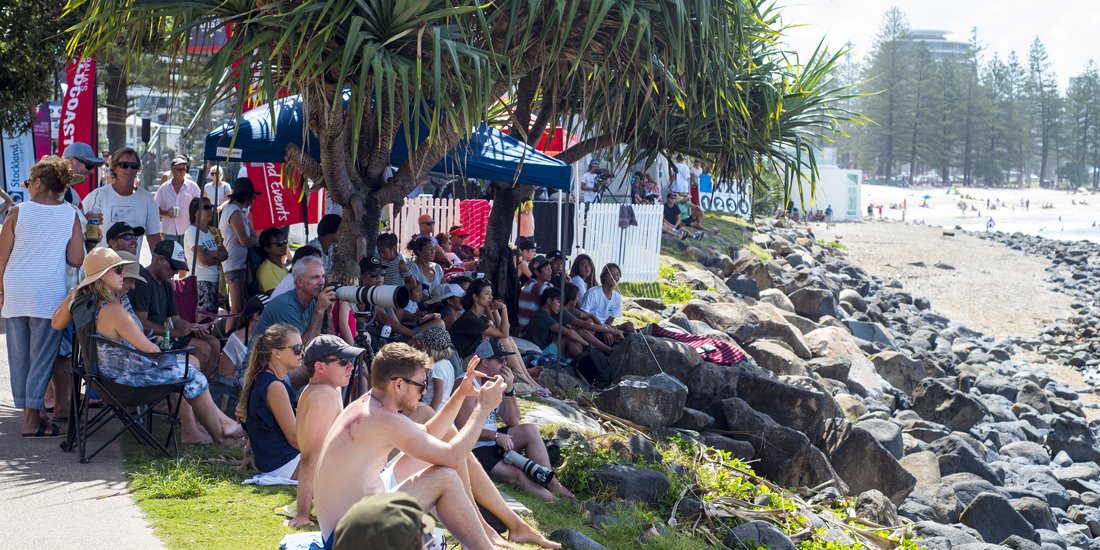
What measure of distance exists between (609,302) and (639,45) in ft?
12.4

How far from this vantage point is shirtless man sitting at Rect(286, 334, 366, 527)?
19.8 ft

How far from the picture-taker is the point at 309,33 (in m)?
8.86

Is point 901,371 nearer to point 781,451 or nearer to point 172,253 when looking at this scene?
point 781,451

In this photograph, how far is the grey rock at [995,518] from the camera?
11039 mm

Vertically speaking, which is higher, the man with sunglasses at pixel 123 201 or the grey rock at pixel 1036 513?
the man with sunglasses at pixel 123 201

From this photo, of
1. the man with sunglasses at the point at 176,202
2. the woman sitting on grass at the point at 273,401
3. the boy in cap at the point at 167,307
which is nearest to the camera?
the woman sitting on grass at the point at 273,401

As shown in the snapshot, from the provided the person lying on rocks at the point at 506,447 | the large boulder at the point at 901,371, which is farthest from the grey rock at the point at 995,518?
the large boulder at the point at 901,371

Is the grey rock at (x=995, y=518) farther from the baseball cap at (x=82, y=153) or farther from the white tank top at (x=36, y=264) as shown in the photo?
the baseball cap at (x=82, y=153)

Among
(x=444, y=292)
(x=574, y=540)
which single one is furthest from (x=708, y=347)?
(x=574, y=540)

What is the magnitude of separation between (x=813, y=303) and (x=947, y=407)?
5833 mm

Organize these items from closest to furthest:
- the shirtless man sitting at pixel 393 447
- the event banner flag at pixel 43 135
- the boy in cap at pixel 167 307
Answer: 1. the shirtless man sitting at pixel 393 447
2. the boy in cap at pixel 167 307
3. the event banner flag at pixel 43 135

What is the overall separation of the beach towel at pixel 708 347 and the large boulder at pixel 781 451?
1.41 metres

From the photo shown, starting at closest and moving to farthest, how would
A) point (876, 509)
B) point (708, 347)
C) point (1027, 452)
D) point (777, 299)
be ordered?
point (876, 509) < point (708, 347) < point (1027, 452) < point (777, 299)

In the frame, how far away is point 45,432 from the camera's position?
772 centimetres
